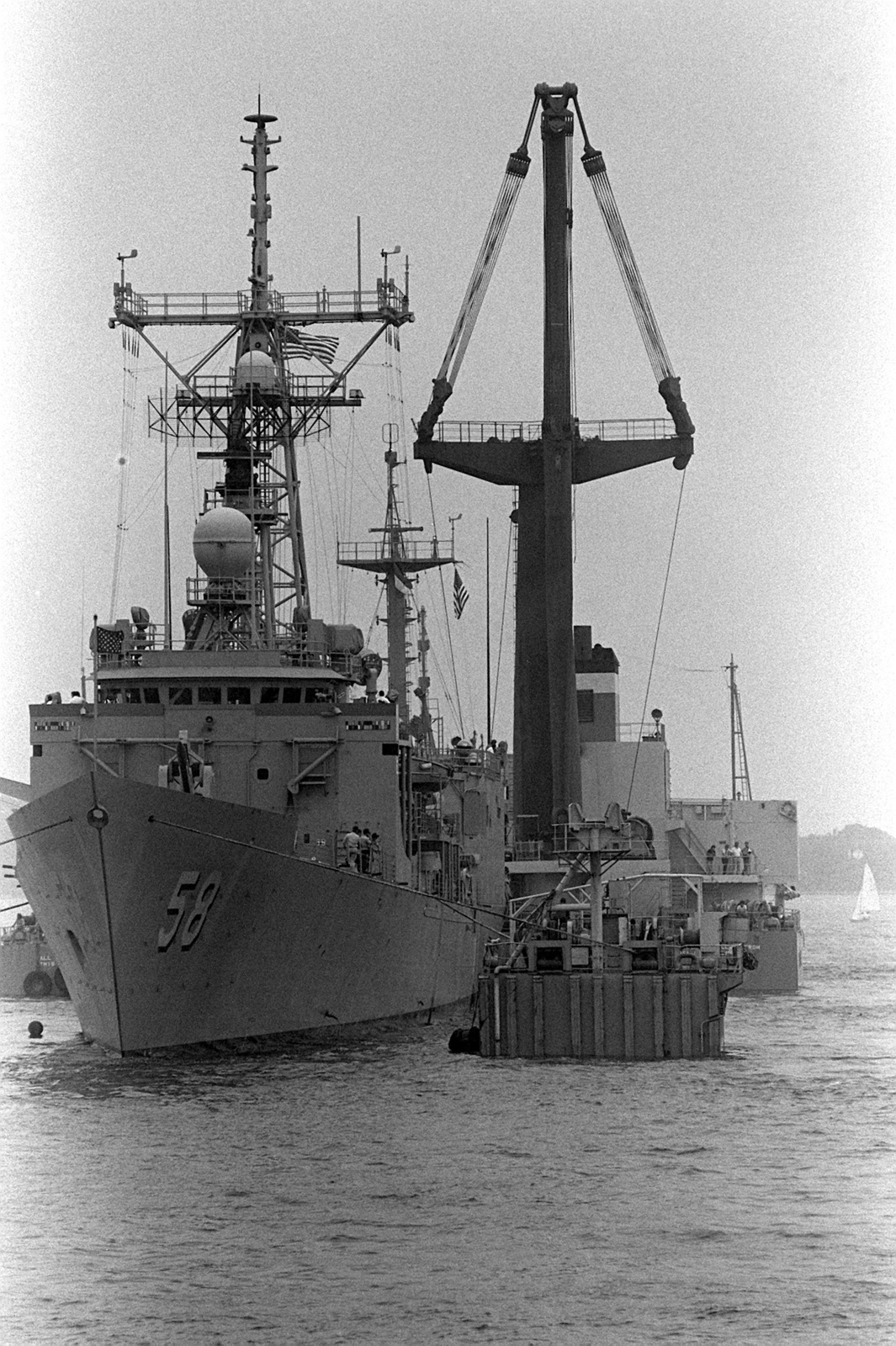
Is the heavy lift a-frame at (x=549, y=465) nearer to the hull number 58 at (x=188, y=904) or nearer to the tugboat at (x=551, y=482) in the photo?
the tugboat at (x=551, y=482)

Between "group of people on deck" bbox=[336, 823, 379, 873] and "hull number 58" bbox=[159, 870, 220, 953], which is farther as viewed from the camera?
"group of people on deck" bbox=[336, 823, 379, 873]

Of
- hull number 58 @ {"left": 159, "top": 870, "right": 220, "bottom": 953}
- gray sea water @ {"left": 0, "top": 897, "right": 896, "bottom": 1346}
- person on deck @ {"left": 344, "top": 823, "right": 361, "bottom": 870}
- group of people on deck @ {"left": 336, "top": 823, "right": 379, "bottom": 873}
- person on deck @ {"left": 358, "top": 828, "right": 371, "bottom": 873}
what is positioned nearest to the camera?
gray sea water @ {"left": 0, "top": 897, "right": 896, "bottom": 1346}

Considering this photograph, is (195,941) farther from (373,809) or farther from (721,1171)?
(721,1171)

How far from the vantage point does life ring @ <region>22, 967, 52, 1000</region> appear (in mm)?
44781

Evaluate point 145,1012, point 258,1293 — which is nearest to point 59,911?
point 145,1012

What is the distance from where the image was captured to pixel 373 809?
31.0 m

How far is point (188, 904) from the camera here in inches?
1009

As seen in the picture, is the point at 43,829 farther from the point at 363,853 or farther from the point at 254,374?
the point at 254,374

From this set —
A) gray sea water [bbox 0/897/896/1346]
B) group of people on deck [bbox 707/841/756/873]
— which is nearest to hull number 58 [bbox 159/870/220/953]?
gray sea water [bbox 0/897/896/1346]

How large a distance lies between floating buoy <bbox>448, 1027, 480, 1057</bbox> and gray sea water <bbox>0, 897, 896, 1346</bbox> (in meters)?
0.91

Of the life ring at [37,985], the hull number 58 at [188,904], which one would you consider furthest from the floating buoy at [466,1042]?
the life ring at [37,985]

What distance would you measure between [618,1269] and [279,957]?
11910mm

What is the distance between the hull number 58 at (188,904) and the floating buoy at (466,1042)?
458 cm

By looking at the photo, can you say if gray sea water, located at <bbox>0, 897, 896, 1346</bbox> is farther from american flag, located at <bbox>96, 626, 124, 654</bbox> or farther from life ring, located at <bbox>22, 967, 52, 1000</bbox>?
life ring, located at <bbox>22, 967, 52, 1000</bbox>
